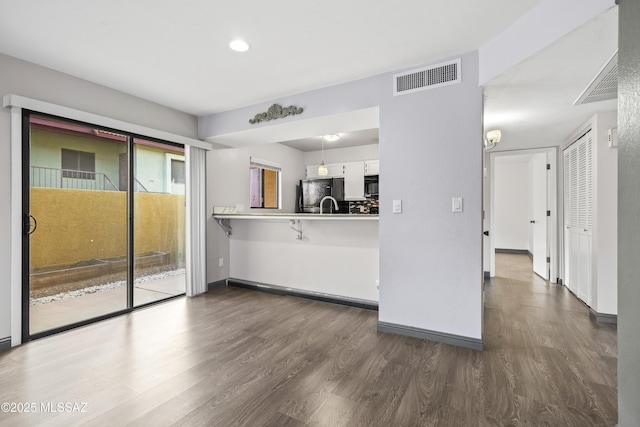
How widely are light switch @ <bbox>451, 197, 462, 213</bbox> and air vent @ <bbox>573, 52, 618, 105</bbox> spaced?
50.6 inches

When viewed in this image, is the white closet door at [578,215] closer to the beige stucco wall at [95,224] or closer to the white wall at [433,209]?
the white wall at [433,209]

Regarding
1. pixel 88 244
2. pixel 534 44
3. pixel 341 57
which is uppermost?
pixel 341 57

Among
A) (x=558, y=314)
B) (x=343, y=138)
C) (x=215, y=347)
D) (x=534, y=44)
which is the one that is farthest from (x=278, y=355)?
(x=343, y=138)

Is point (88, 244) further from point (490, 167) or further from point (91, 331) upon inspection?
point (490, 167)

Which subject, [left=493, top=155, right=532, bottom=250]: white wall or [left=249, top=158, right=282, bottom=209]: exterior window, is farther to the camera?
[left=493, top=155, right=532, bottom=250]: white wall

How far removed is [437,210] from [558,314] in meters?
2.08

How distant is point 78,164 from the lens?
9.86ft

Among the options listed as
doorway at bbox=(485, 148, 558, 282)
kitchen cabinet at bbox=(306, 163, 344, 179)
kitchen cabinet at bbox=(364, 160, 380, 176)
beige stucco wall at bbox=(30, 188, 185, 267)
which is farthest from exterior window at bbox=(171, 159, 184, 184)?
doorway at bbox=(485, 148, 558, 282)

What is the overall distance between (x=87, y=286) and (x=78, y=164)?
128cm

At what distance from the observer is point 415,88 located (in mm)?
2693

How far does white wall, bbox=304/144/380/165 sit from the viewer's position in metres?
5.92

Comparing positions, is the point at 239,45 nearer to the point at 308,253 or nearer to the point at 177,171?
the point at 177,171

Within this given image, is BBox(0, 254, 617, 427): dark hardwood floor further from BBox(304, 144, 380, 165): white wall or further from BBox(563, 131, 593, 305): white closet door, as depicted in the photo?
BBox(304, 144, 380, 165): white wall

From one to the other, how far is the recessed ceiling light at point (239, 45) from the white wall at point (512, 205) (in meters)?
7.47
